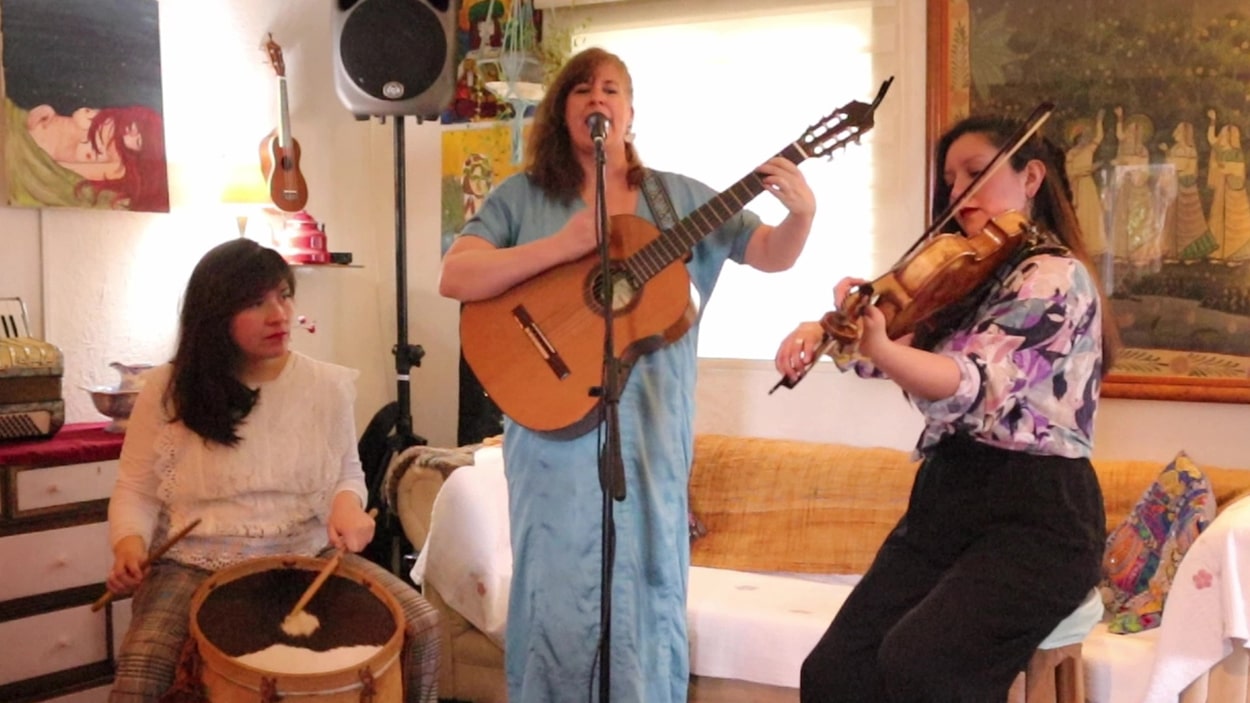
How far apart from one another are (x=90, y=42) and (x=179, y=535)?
171cm

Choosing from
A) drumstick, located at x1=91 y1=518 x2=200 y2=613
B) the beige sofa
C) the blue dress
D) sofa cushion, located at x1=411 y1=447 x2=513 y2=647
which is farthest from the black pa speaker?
drumstick, located at x1=91 y1=518 x2=200 y2=613

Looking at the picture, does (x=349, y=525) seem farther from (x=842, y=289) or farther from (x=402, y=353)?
(x=402, y=353)

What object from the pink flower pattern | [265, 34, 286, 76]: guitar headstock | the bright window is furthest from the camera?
[265, 34, 286, 76]: guitar headstock

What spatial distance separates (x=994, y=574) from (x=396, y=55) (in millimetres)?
2438

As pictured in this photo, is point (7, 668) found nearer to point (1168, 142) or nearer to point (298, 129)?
point (298, 129)

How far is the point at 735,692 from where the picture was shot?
8.30ft

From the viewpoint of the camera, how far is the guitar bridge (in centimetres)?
191

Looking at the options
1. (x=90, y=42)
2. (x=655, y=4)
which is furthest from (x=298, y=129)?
(x=655, y=4)

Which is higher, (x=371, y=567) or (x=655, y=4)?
(x=655, y=4)

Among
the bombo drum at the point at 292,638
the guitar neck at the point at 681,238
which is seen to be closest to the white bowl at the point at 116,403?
the bombo drum at the point at 292,638

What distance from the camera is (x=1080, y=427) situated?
5.21 ft

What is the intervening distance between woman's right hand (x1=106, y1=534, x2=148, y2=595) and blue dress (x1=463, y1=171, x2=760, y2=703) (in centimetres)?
61

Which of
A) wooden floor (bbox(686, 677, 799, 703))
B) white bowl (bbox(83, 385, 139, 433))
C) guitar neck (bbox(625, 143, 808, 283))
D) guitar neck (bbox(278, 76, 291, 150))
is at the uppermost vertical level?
guitar neck (bbox(278, 76, 291, 150))

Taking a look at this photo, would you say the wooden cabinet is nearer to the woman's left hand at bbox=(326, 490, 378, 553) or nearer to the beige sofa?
the beige sofa
